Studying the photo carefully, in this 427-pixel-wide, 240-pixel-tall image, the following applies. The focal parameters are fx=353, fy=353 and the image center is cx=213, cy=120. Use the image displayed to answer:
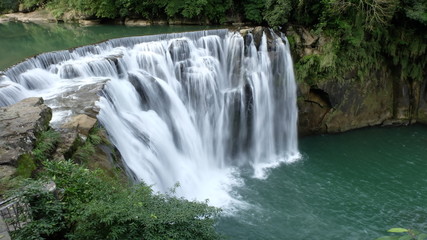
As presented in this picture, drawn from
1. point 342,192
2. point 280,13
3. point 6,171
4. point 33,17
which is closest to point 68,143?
point 6,171

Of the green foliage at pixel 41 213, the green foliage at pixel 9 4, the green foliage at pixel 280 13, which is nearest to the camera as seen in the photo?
the green foliage at pixel 41 213

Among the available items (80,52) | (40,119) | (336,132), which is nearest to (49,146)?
(40,119)

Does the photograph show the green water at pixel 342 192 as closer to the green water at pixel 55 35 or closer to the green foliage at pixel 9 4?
the green water at pixel 55 35

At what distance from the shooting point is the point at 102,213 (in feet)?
16.3

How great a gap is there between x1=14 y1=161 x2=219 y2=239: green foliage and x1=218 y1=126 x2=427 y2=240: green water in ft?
15.9

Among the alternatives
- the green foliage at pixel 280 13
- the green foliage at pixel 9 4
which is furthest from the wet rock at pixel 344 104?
the green foliage at pixel 9 4

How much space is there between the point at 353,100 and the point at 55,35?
1769 centimetres

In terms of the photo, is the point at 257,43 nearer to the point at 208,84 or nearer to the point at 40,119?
the point at 208,84

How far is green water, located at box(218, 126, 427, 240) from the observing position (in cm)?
1050

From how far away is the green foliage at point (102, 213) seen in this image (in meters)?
4.97

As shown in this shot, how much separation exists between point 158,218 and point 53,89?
7.62 metres

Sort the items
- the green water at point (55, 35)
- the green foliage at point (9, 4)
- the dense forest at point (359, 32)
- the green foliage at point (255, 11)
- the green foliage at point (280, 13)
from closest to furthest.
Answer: the dense forest at point (359, 32) < the green foliage at point (280, 13) < the green water at point (55, 35) < the green foliage at point (255, 11) < the green foliage at point (9, 4)

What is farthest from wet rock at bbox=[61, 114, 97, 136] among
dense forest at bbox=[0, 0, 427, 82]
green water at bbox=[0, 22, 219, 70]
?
dense forest at bbox=[0, 0, 427, 82]

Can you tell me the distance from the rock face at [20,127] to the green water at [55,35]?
8294 mm
